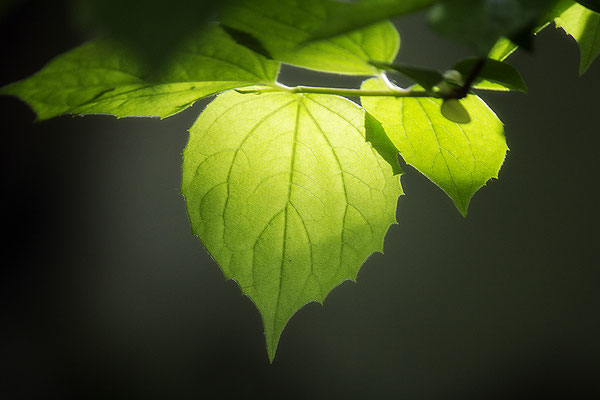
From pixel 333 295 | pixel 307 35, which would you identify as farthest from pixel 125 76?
pixel 333 295

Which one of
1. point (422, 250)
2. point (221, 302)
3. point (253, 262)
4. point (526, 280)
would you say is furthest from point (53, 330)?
point (253, 262)

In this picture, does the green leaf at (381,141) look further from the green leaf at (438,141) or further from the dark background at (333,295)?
the dark background at (333,295)

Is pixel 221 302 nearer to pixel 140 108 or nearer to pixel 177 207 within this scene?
pixel 177 207

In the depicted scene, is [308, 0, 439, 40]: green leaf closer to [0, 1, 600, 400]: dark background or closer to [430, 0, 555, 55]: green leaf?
[430, 0, 555, 55]: green leaf

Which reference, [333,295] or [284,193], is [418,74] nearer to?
[284,193]

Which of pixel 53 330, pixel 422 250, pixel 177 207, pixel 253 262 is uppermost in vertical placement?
pixel 253 262

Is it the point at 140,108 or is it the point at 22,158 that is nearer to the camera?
the point at 140,108
